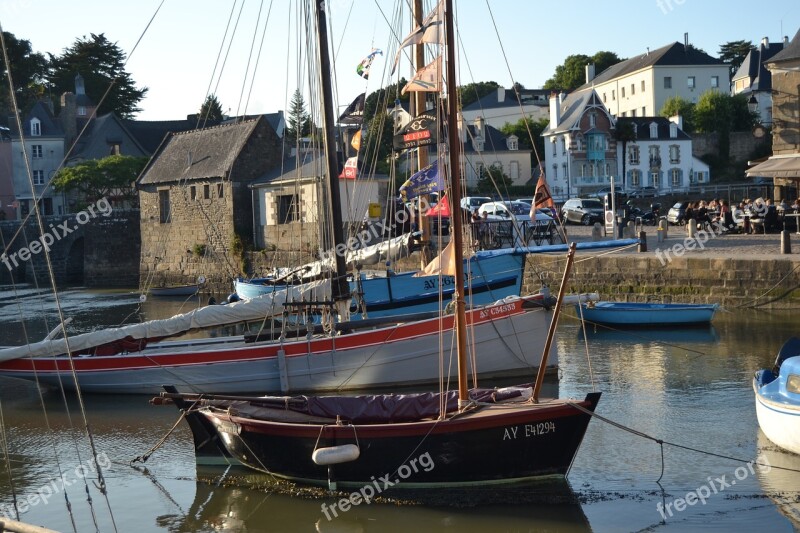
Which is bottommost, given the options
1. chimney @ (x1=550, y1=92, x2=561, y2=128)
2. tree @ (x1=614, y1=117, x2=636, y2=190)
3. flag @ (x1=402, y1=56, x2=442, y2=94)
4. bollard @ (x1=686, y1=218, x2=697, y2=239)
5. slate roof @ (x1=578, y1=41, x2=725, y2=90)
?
bollard @ (x1=686, y1=218, x2=697, y2=239)

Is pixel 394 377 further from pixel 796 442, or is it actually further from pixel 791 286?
pixel 791 286

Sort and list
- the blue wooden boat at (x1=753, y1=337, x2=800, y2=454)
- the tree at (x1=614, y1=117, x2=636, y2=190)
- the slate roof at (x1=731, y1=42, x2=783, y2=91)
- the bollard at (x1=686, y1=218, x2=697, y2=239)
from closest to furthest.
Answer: the blue wooden boat at (x1=753, y1=337, x2=800, y2=454)
the bollard at (x1=686, y1=218, x2=697, y2=239)
the tree at (x1=614, y1=117, x2=636, y2=190)
the slate roof at (x1=731, y1=42, x2=783, y2=91)

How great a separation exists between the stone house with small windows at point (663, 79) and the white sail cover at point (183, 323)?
2765 inches

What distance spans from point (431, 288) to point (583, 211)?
24875 mm

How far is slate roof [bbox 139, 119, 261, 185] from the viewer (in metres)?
48.2

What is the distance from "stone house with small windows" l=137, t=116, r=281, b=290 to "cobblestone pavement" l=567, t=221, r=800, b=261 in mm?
20477

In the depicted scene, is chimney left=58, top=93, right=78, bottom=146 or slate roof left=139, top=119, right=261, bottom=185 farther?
chimney left=58, top=93, right=78, bottom=146

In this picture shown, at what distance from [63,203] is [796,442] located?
67832mm

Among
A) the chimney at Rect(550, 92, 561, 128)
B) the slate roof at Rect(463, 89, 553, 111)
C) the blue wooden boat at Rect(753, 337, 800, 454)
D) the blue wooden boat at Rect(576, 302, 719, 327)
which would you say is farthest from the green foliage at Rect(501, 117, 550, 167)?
the blue wooden boat at Rect(753, 337, 800, 454)

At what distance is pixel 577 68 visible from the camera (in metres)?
101

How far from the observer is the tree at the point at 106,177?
203 ft

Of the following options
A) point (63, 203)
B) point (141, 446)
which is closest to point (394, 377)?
point (141, 446)

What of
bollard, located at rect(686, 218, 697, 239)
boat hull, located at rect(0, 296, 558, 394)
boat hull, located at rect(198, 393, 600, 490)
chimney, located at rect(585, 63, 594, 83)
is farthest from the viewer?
chimney, located at rect(585, 63, 594, 83)

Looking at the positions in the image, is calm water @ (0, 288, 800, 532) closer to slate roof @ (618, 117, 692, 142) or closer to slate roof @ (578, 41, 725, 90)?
slate roof @ (618, 117, 692, 142)
